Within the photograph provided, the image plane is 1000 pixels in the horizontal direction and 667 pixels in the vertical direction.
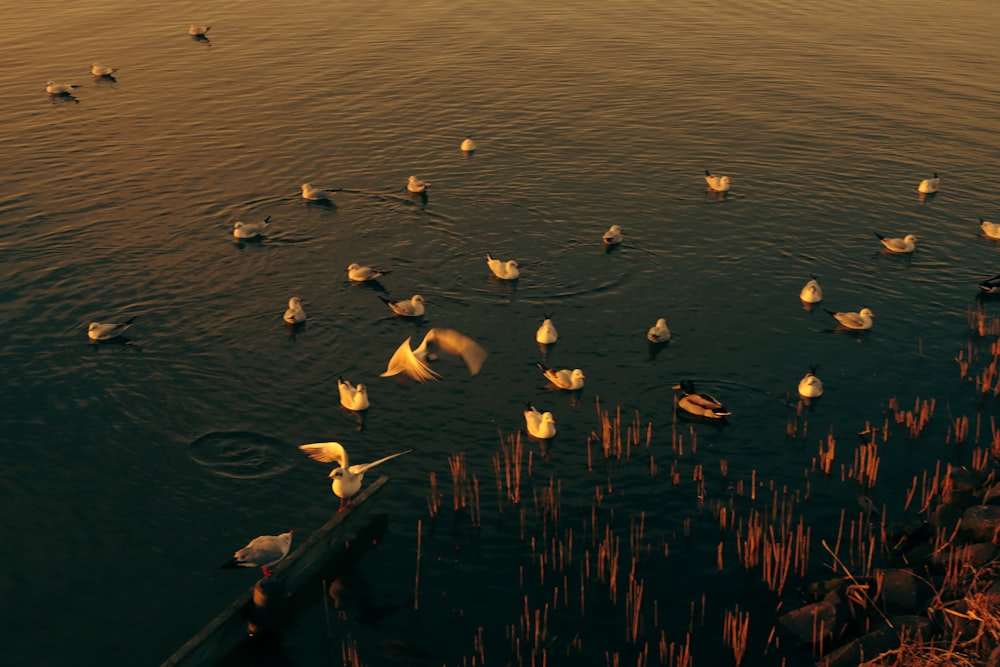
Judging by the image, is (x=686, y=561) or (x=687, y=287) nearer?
(x=686, y=561)

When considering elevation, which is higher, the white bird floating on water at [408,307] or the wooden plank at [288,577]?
the wooden plank at [288,577]

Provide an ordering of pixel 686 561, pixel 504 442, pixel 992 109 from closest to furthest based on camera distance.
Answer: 1. pixel 686 561
2. pixel 504 442
3. pixel 992 109

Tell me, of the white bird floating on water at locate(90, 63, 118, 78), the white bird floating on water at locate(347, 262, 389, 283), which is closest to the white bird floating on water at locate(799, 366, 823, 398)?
the white bird floating on water at locate(347, 262, 389, 283)

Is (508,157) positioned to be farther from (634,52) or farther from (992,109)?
(992,109)

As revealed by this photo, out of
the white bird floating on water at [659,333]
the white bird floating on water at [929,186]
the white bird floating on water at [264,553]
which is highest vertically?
the white bird floating on water at [264,553]

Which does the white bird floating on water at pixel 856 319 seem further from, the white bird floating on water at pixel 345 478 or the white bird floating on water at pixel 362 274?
the white bird floating on water at pixel 345 478

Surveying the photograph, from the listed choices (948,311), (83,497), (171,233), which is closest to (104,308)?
(171,233)

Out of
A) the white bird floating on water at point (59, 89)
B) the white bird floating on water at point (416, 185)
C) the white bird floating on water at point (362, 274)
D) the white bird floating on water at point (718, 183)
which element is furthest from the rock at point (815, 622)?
the white bird floating on water at point (59, 89)

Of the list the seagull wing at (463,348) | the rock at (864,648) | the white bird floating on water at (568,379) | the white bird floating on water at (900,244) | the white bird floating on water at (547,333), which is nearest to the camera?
the rock at (864,648)
